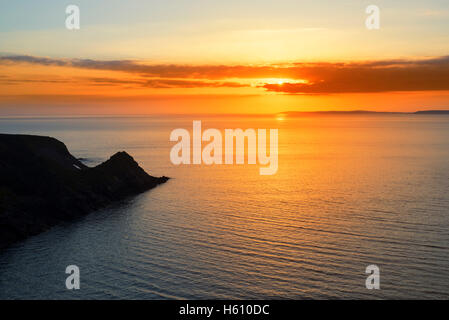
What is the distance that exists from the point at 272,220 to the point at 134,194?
121 feet

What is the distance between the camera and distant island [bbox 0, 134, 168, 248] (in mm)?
62750

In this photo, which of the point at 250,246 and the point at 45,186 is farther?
the point at 45,186

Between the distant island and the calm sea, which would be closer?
the calm sea

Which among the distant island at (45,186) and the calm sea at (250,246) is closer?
the calm sea at (250,246)

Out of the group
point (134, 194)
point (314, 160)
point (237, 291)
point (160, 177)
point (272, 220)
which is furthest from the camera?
point (314, 160)

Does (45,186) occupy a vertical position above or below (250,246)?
above

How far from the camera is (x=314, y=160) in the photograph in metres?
151

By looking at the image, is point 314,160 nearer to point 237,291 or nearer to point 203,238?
point 203,238

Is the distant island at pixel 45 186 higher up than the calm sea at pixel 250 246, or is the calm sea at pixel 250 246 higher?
the distant island at pixel 45 186

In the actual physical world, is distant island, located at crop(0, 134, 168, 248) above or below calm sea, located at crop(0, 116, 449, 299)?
above

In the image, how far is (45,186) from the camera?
73.4 m

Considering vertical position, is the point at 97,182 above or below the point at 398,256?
above

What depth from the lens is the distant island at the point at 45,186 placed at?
206ft

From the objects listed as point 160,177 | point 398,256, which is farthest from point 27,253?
point 160,177
